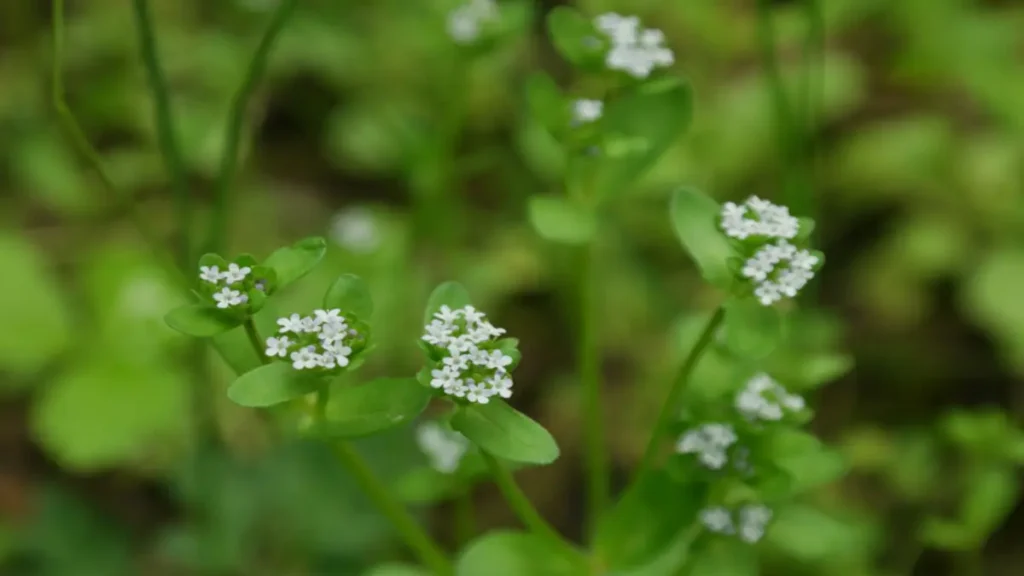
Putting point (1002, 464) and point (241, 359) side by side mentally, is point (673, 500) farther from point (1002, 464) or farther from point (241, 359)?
point (1002, 464)

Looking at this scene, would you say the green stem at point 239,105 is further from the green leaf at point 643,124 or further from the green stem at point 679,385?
the green stem at point 679,385

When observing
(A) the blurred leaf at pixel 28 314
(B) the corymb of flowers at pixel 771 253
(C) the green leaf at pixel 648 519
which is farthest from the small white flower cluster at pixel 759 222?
(A) the blurred leaf at pixel 28 314

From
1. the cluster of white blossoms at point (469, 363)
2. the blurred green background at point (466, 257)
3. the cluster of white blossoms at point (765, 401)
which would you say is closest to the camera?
the cluster of white blossoms at point (469, 363)

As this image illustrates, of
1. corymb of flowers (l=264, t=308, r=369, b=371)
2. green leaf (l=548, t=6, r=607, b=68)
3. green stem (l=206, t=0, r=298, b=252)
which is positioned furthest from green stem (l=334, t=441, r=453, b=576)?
green leaf (l=548, t=6, r=607, b=68)

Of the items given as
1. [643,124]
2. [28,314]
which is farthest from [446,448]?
[28,314]

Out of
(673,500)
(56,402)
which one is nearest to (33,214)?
(56,402)

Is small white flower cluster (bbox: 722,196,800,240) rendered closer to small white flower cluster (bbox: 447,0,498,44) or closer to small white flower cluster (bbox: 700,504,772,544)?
small white flower cluster (bbox: 700,504,772,544)
